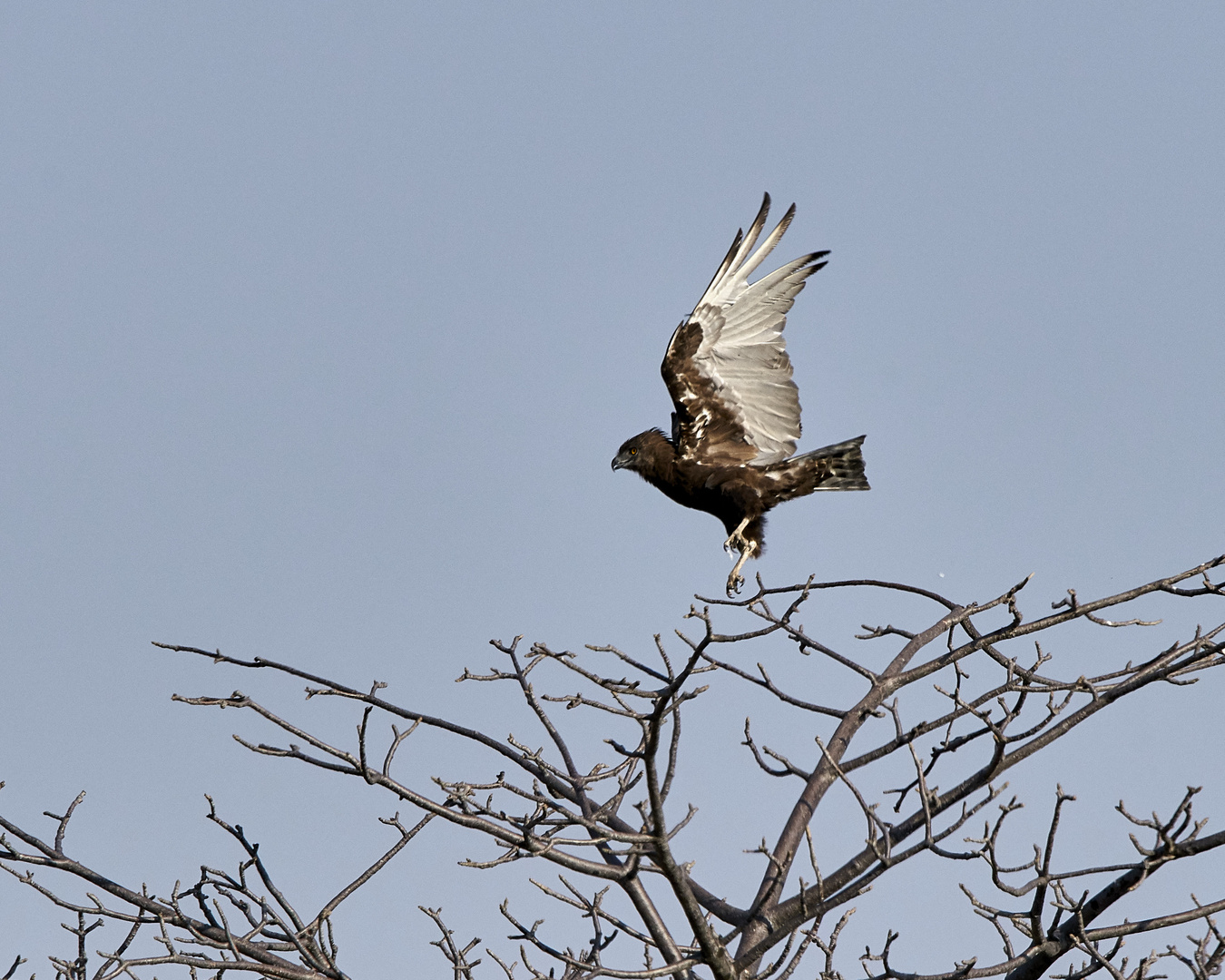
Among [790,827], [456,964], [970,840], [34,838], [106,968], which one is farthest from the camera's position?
[790,827]

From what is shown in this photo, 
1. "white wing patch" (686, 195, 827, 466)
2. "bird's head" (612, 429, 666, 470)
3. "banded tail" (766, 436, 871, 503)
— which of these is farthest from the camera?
"bird's head" (612, 429, 666, 470)

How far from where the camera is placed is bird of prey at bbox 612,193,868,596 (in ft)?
23.9

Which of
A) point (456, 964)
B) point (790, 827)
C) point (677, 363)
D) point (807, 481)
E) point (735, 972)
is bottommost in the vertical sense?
point (735, 972)

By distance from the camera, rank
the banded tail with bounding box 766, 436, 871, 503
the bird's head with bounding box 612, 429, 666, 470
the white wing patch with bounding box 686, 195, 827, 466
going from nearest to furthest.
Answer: the white wing patch with bounding box 686, 195, 827, 466 → the banded tail with bounding box 766, 436, 871, 503 → the bird's head with bounding box 612, 429, 666, 470

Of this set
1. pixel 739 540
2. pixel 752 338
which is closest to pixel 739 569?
pixel 739 540

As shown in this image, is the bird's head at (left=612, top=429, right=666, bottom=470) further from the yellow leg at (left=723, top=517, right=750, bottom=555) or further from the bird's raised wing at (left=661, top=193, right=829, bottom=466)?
the yellow leg at (left=723, top=517, right=750, bottom=555)

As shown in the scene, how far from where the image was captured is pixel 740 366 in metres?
7.39

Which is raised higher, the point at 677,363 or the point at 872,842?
the point at 677,363

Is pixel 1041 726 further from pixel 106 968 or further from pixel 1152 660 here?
pixel 106 968

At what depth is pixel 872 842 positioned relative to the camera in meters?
3.54

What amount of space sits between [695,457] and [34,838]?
184 inches

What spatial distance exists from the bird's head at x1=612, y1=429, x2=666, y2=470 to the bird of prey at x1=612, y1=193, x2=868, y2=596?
16 cm

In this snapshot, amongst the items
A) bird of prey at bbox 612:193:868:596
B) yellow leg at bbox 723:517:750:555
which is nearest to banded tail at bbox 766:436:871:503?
bird of prey at bbox 612:193:868:596

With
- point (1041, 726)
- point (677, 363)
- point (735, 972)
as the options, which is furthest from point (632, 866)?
point (677, 363)
